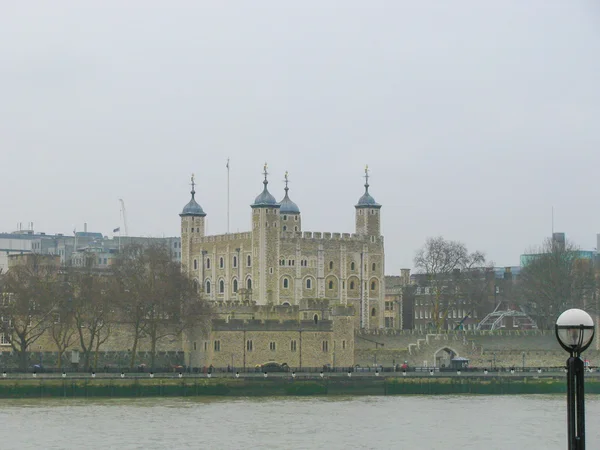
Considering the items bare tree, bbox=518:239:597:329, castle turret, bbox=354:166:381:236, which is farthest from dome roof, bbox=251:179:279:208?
bare tree, bbox=518:239:597:329

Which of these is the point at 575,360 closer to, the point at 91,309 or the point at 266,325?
the point at 91,309

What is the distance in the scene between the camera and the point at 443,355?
292ft

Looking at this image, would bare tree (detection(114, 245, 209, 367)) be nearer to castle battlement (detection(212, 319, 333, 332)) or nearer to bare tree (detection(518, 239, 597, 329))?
castle battlement (detection(212, 319, 333, 332))

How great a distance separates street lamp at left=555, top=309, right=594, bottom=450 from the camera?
1465 cm

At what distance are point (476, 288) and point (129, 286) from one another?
38900mm

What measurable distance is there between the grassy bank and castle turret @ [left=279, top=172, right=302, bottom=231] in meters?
30.6

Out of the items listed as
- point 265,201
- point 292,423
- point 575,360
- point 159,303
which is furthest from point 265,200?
point 575,360

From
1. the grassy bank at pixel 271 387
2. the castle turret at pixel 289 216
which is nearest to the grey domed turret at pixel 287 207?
the castle turret at pixel 289 216

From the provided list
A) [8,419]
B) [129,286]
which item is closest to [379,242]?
[129,286]

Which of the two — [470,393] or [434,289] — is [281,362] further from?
[434,289]

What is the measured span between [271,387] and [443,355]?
2040cm

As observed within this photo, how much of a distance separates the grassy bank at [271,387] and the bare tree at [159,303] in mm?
8395

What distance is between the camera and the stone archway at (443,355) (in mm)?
88375

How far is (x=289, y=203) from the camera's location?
104 m
